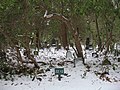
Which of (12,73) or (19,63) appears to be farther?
(19,63)

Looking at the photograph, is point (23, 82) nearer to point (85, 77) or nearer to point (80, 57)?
point (85, 77)

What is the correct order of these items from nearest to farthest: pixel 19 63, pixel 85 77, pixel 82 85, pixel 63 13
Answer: pixel 82 85
pixel 85 77
pixel 19 63
pixel 63 13

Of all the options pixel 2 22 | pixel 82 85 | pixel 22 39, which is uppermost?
pixel 2 22

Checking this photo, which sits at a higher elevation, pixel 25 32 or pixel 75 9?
pixel 75 9

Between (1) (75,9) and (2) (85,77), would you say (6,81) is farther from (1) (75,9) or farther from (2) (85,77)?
(1) (75,9)

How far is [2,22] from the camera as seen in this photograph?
1277 cm

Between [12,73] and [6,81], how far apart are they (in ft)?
2.65

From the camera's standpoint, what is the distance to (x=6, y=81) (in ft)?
41.5

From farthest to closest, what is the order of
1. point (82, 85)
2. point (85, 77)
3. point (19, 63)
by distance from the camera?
point (19, 63) → point (85, 77) → point (82, 85)

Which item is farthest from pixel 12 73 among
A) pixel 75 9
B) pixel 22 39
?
pixel 75 9

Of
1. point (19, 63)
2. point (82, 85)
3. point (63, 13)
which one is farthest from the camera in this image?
point (63, 13)

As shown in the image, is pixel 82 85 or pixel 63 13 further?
pixel 63 13

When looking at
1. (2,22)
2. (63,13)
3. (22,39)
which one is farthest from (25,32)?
(63,13)

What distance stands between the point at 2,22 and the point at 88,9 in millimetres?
4099
